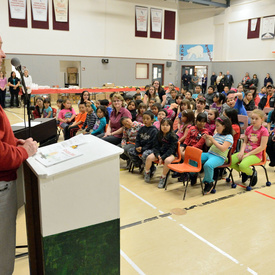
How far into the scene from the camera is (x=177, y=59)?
875 inches

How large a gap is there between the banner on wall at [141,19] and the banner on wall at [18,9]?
688 centimetres

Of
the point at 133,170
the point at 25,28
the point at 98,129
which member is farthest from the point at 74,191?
the point at 25,28

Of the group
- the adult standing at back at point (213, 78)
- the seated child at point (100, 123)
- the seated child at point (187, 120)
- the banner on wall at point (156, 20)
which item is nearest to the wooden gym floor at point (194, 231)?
the seated child at point (187, 120)

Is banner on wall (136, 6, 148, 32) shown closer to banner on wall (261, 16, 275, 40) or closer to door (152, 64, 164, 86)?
door (152, 64, 164, 86)

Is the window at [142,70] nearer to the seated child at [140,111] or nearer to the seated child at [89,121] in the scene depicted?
the seated child at [89,121]

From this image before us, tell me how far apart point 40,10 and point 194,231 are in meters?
16.0

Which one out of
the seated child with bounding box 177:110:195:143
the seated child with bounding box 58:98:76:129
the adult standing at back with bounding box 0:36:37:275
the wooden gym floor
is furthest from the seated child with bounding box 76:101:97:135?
the adult standing at back with bounding box 0:36:37:275

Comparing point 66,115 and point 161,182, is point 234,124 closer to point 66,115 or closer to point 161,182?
point 161,182

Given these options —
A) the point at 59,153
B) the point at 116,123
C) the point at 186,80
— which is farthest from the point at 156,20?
the point at 59,153

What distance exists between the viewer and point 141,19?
63.2 feet

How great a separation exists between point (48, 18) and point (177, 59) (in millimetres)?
9834

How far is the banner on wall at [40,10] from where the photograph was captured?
15867mm

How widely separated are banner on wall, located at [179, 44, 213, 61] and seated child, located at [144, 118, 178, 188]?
60.2 feet

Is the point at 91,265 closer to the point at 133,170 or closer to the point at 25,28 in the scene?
the point at 133,170
